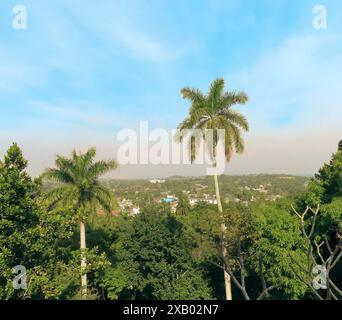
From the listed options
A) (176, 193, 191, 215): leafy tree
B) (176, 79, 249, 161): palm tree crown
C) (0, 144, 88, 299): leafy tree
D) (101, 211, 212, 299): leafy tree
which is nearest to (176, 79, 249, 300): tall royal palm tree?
(176, 79, 249, 161): palm tree crown

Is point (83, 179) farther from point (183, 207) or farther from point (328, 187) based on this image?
point (183, 207)

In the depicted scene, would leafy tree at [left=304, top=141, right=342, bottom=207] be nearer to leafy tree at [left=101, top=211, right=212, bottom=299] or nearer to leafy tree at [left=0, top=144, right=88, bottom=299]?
leafy tree at [left=101, top=211, right=212, bottom=299]

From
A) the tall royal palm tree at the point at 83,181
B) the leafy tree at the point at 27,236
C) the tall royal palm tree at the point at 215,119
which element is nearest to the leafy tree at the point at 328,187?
the tall royal palm tree at the point at 215,119

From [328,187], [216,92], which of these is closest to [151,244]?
[216,92]

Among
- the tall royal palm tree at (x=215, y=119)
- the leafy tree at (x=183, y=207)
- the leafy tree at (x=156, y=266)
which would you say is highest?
the tall royal palm tree at (x=215, y=119)

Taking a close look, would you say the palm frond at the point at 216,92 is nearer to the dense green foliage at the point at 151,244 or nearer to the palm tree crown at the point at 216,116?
the palm tree crown at the point at 216,116

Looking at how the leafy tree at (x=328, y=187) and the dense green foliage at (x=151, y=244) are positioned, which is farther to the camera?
the leafy tree at (x=328, y=187)
